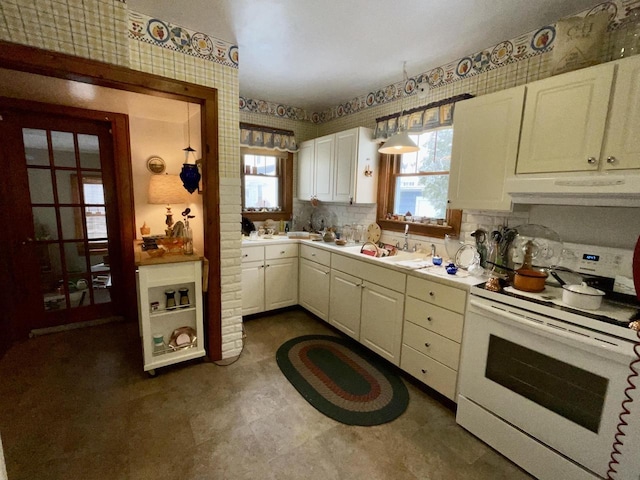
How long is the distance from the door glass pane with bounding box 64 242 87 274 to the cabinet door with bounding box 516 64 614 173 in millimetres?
3931

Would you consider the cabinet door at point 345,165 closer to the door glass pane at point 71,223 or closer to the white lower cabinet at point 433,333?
the white lower cabinet at point 433,333

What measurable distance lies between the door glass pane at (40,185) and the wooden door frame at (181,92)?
2.14 feet

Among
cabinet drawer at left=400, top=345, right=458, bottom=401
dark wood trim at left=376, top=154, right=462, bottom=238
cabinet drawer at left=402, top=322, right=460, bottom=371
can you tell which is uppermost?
dark wood trim at left=376, top=154, right=462, bottom=238

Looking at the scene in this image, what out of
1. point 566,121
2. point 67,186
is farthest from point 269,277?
point 566,121

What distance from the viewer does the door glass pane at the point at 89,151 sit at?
9.53ft

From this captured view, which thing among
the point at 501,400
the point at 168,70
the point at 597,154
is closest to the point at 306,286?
the point at 501,400

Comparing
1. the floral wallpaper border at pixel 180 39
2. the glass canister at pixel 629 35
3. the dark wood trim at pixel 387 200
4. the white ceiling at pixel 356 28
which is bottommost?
the dark wood trim at pixel 387 200

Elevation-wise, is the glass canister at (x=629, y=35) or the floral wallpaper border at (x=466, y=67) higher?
the floral wallpaper border at (x=466, y=67)

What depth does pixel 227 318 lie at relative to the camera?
2.51 meters

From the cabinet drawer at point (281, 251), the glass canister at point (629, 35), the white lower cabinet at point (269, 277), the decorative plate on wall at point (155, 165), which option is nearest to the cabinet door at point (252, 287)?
the white lower cabinet at point (269, 277)

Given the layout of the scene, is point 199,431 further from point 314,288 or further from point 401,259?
point 401,259

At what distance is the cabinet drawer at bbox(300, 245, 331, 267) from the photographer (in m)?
3.04

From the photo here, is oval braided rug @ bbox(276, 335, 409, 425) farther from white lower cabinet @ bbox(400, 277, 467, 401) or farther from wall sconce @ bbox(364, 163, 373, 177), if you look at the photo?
wall sconce @ bbox(364, 163, 373, 177)

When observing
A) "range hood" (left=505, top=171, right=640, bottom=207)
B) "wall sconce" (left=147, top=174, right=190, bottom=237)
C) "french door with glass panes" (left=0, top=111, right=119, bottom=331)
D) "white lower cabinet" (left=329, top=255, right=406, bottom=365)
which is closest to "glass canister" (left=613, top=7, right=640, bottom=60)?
"range hood" (left=505, top=171, right=640, bottom=207)
